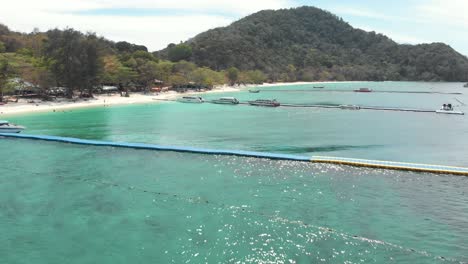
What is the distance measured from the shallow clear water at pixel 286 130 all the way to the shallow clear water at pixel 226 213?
26.1ft

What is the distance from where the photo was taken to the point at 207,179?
2353 centimetres

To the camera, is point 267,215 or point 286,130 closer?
point 267,215

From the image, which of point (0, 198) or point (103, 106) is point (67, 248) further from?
point (103, 106)

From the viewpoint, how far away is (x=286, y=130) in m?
45.4

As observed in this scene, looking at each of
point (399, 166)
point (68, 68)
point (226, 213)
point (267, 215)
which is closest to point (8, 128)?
point (226, 213)

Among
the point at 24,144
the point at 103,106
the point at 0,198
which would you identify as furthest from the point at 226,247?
the point at 103,106

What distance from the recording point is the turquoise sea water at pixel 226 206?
14.3 m

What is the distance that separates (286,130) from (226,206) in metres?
27.5

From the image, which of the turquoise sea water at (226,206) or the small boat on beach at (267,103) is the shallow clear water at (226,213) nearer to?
the turquoise sea water at (226,206)

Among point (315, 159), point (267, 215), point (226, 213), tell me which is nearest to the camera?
point (267, 215)

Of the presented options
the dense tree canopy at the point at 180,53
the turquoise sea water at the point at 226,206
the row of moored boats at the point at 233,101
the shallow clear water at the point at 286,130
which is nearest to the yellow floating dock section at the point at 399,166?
the turquoise sea water at the point at 226,206

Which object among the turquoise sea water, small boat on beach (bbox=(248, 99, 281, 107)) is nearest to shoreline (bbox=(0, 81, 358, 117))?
small boat on beach (bbox=(248, 99, 281, 107))

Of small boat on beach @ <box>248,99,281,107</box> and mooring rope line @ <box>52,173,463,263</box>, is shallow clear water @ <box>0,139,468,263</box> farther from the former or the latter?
small boat on beach @ <box>248,99,281,107</box>

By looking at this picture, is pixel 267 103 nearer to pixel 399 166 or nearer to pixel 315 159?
pixel 315 159
